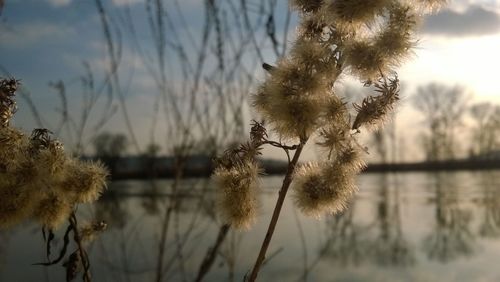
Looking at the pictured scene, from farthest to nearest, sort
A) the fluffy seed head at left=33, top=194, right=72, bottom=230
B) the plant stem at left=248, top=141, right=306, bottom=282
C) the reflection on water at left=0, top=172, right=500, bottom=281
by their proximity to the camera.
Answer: the reflection on water at left=0, top=172, right=500, bottom=281
the fluffy seed head at left=33, top=194, right=72, bottom=230
the plant stem at left=248, top=141, right=306, bottom=282

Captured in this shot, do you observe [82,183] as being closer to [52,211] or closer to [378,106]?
[52,211]

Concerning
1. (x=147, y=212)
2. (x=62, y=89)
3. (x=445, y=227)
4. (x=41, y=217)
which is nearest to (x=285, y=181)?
(x=41, y=217)

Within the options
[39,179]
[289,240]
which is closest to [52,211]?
[39,179]

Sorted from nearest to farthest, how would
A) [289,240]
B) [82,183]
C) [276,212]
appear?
[276,212]
[82,183]
[289,240]

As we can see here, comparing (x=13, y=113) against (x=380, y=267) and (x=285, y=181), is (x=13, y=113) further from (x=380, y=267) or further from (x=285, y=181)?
(x=380, y=267)

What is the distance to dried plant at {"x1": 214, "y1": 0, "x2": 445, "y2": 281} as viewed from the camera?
833mm

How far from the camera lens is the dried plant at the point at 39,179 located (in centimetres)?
89

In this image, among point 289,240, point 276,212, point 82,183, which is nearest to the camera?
point 276,212

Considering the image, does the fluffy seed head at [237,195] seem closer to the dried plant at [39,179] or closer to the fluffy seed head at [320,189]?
the fluffy seed head at [320,189]

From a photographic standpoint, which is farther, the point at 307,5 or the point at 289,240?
the point at 289,240

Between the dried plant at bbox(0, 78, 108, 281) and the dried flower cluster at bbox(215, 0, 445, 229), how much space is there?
0.23 metres

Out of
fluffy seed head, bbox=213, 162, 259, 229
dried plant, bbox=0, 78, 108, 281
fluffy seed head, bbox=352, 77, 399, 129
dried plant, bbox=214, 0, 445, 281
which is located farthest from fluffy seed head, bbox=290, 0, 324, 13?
dried plant, bbox=0, 78, 108, 281

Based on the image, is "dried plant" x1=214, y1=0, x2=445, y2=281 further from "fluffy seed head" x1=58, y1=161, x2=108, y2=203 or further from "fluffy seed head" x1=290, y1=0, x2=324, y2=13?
"fluffy seed head" x1=58, y1=161, x2=108, y2=203

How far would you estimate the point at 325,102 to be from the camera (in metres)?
0.83
